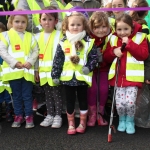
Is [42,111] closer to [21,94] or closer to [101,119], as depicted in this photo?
[21,94]

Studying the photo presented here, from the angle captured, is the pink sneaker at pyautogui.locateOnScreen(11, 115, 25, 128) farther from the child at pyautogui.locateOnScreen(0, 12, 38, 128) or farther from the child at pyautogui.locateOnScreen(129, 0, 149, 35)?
the child at pyautogui.locateOnScreen(129, 0, 149, 35)

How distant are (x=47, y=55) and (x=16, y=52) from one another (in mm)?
398

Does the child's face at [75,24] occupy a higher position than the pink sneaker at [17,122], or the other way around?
the child's face at [75,24]

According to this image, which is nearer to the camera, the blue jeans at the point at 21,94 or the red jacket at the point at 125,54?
the red jacket at the point at 125,54

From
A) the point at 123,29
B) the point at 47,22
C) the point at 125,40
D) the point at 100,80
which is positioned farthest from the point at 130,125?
the point at 47,22

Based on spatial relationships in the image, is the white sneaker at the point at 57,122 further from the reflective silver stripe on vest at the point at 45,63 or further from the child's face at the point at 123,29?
the child's face at the point at 123,29

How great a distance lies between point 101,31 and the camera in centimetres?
405

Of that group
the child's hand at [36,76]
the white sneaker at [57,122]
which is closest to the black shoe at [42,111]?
the white sneaker at [57,122]

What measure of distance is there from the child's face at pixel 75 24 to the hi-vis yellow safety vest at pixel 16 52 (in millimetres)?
598

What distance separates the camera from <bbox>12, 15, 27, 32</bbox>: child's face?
408 centimetres

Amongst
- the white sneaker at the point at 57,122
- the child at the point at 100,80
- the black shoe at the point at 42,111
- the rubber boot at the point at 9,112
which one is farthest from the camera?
the black shoe at the point at 42,111

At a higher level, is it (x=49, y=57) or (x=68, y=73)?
(x=49, y=57)

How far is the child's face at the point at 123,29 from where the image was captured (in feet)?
12.7

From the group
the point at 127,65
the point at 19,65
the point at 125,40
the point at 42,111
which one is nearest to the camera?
the point at 125,40
